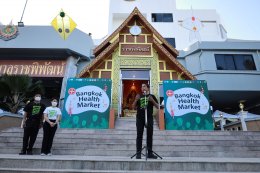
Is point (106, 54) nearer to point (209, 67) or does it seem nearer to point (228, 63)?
point (209, 67)

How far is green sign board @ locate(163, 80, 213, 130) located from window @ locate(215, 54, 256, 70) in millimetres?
5808

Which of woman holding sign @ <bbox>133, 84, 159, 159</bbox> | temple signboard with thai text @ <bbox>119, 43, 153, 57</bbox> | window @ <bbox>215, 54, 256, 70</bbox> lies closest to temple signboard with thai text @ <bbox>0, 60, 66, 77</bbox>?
temple signboard with thai text @ <bbox>119, 43, 153, 57</bbox>

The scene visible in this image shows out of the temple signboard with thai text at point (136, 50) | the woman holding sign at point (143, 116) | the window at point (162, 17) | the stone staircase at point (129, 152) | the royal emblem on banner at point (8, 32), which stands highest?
the window at point (162, 17)

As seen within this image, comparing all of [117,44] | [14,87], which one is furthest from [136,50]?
[14,87]

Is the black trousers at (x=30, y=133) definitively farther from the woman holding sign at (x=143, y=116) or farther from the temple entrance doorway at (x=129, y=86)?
the temple entrance doorway at (x=129, y=86)

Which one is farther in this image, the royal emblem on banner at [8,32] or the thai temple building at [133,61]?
the royal emblem on banner at [8,32]

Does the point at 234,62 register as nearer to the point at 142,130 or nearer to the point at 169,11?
the point at 142,130

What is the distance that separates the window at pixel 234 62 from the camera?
13.6 metres

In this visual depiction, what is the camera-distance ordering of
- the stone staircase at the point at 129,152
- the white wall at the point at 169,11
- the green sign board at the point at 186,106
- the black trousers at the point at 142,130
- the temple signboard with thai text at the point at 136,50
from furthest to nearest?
1. the white wall at the point at 169,11
2. the temple signboard with thai text at the point at 136,50
3. the green sign board at the point at 186,106
4. the black trousers at the point at 142,130
5. the stone staircase at the point at 129,152

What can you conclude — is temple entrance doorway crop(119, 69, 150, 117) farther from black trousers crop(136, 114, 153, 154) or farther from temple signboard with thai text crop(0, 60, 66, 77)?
black trousers crop(136, 114, 153, 154)

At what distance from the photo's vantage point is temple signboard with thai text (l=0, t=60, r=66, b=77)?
42.3 ft

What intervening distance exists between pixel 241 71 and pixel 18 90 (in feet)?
47.0

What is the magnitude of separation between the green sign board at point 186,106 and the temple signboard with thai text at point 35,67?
799 cm

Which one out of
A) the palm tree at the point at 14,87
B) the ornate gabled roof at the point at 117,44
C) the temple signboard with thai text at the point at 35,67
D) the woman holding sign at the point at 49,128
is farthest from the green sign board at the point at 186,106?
the temple signboard with thai text at the point at 35,67
